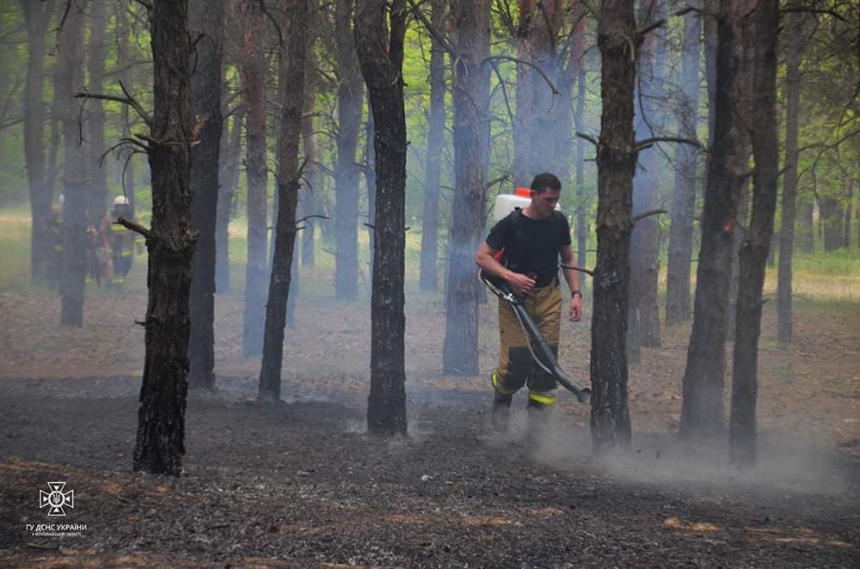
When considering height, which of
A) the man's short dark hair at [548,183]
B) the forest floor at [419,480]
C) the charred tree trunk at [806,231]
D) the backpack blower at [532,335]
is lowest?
the forest floor at [419,480]

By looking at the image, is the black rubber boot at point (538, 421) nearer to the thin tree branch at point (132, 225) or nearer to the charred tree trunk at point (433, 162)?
the thin tree branch at point (132, 225)

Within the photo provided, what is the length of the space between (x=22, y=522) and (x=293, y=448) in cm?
340

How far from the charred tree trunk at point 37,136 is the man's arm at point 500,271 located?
585 inches

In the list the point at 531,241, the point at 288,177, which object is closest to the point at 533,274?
the point at 531,241

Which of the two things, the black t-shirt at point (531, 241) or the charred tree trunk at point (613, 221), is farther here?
the black t-shirt at point (531, 241)

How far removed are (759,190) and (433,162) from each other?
608 inches

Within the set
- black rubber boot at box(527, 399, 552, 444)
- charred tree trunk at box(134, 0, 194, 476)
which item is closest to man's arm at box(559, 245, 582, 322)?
black rubber boot at box(527, 399, 552, 444)

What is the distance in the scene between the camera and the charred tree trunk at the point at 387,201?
24.1 feet

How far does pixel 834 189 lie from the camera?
26000mm

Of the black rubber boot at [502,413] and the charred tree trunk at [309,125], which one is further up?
the charred tree trunk at [309,125]

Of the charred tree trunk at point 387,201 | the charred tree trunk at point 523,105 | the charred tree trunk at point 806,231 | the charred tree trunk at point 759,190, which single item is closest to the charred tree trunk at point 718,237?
the charred tree trunk at point 759,190

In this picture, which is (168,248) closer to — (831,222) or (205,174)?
(205,174)

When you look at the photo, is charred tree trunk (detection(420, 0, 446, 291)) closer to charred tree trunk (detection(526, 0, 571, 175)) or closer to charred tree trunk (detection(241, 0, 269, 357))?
charred tree trunk (detection(526, 0, 571, 175))

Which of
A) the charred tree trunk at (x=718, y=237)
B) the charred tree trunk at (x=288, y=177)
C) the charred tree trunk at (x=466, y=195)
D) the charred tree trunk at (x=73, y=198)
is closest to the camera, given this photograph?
the charred tree trunk at (x=718, y=237)
